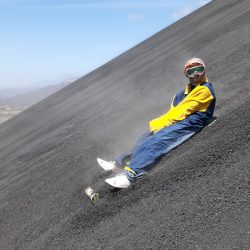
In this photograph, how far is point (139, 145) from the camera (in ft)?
19.1

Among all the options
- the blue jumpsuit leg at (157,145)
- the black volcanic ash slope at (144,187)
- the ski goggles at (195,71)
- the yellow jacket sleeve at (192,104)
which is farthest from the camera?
the ski goggles at (195,71)

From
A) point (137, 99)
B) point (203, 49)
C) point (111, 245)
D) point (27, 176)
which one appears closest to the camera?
point (111, 245)

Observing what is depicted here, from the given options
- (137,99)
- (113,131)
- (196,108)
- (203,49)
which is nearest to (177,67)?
(203,49)

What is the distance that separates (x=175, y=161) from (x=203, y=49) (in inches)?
339

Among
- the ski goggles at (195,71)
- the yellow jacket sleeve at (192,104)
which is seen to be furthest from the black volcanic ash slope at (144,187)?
the ski goggles at (195,71)

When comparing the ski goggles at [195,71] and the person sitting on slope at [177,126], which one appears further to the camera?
the ski goggles at [195,71]

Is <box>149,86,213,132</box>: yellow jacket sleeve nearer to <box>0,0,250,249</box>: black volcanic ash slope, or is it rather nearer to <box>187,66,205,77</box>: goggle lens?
<box>187,66,205,77</box>: goggle lens

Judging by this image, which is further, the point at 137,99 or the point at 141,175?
the point at 137,99

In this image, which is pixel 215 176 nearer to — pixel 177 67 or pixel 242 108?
pixel 242 108

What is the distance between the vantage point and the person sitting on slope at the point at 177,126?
551 centimetres

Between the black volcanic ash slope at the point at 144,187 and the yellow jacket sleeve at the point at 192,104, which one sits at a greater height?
the yellow jacket sleeve at the point at 192,104

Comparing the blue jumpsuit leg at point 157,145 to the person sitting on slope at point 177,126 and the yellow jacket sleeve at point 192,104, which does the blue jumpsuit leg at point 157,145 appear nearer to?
the person sitting on slope at point 177,126

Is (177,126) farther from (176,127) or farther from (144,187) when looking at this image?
(144,187)

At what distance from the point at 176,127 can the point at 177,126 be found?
0.02 m
